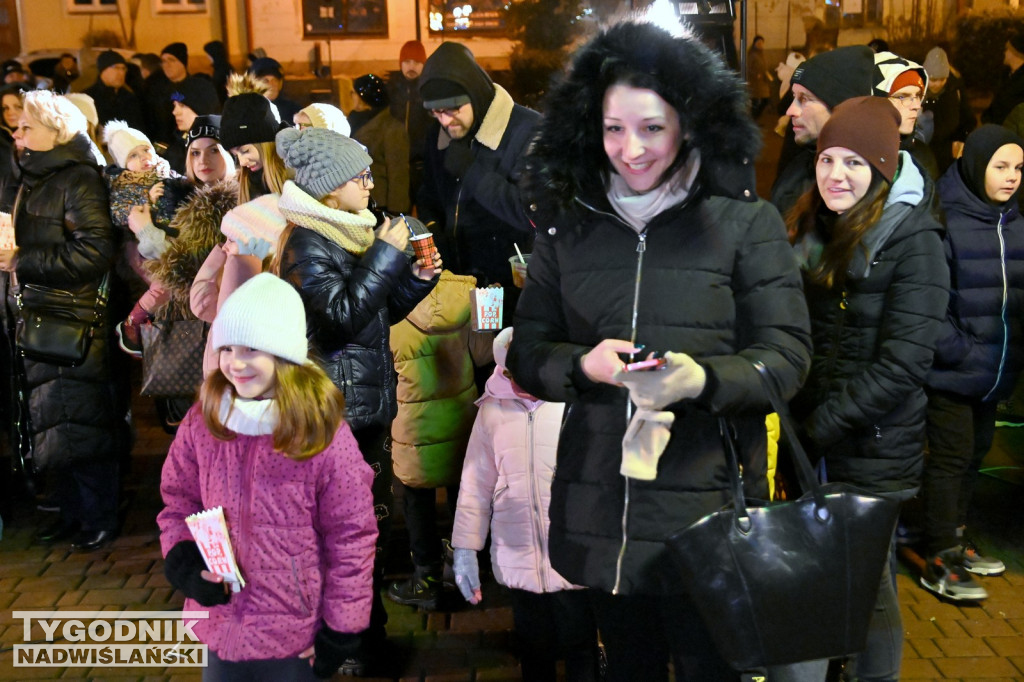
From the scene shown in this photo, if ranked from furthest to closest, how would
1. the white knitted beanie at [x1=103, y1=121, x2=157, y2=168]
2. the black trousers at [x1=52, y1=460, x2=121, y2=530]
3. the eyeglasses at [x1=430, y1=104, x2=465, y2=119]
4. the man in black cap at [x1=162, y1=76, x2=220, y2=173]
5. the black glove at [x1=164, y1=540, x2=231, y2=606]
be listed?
the man in black cap at [x1=162, y1=76, x2=220, y2=173], the white knitted beanie at [x1=103, y1=121, x2=157, y2=168], the black trousers at [x1=52, y1=460, x2=121, y2=530], the eyeglasses at [x1=430, y1=104, x2=465, y2=119], the black glove at [x1=164, y1=540, x2=231, y2=606]

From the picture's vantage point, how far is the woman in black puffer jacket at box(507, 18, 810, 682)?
8.20 feet

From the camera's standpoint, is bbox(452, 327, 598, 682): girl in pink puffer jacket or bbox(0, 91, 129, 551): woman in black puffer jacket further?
bbox(0, 91, 129, 551): woman in black puffer jacket

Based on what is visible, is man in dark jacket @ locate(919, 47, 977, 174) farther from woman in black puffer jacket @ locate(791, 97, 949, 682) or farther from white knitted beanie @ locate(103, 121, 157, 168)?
white knitted beanie @ locate(103, 121, 157, 168)

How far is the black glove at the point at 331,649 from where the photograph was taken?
119 inches

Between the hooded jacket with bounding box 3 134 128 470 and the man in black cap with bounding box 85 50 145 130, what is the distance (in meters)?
5.15

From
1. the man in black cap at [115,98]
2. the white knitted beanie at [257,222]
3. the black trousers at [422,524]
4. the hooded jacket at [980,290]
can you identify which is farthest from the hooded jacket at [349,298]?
the man in black cap at [115,98]

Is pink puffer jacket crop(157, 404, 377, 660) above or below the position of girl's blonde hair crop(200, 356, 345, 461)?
below

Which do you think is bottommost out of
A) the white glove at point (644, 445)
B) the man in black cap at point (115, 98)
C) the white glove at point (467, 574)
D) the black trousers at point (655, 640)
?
the white glove at point (467, 574)

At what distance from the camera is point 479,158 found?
17.3 ft

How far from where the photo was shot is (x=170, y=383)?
4.89 m

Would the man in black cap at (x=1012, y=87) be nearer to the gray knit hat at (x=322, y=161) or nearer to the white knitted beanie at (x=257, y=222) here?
the gray knit hat at (x=322, y=161)

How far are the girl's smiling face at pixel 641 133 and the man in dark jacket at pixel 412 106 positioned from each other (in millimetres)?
5823

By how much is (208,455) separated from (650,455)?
1372 mm

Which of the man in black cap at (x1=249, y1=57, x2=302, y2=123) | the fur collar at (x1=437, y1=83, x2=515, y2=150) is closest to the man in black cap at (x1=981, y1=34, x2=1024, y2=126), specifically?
the fur collar at (x1=437, y1=83, x2=515, y2=150)
